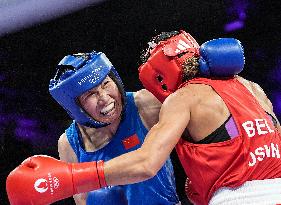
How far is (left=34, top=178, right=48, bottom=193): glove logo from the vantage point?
181cm

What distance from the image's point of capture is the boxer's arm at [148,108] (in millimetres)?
2443

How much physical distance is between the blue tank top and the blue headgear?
13 centimetres

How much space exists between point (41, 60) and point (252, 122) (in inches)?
114

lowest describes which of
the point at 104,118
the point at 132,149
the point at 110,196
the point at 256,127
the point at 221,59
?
the point at 110,196

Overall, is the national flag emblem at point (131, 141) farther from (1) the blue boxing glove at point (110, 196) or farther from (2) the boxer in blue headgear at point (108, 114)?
(1) the blue boxing glove at point (110, 196)

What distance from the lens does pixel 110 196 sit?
245cm

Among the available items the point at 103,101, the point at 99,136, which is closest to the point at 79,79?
the point at 103,101

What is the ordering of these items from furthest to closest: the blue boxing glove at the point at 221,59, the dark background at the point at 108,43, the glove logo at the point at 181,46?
the dark background at the point at 108,43 → the glove logo at the point at 181,46 → the blue boxing glove at the point at 221,59

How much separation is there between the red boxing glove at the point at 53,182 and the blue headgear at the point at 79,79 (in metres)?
0.50

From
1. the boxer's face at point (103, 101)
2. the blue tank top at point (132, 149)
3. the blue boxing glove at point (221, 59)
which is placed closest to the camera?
the blue boxing glove at point (221, 59)

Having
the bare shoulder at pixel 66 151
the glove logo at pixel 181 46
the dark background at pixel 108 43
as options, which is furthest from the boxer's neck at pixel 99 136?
the dark background at pixel 108 43

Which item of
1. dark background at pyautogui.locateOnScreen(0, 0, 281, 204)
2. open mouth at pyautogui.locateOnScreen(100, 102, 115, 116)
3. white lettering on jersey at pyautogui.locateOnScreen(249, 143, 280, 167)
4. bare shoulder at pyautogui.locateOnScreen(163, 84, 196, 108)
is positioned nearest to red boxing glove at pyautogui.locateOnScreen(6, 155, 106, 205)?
bare shoulder at pyautogui.locateOnScreen(163, 84, 196, 108)

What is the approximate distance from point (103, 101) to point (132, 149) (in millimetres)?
315

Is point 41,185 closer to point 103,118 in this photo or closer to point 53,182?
point 53,182
